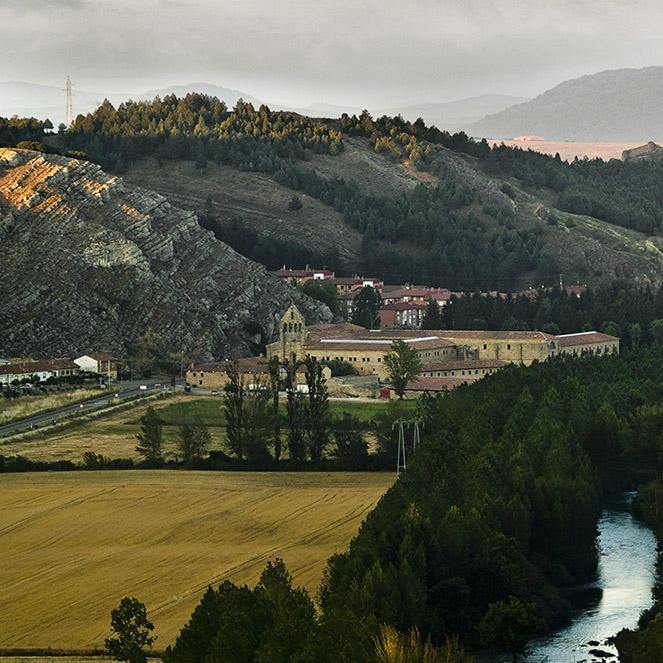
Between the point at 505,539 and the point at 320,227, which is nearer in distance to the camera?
the point at 505,539

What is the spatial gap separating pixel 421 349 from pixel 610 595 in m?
65.3

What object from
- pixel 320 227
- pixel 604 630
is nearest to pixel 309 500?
pixel 604 630

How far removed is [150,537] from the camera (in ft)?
190

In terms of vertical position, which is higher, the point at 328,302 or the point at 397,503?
the point at 328,302

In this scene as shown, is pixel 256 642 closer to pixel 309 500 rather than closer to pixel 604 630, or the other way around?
pixel 604 630

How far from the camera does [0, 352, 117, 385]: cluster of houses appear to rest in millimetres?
107875

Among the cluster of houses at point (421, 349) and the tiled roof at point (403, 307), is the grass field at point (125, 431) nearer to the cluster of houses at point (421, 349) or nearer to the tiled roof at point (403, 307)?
the cluster of houses at point (421, 349)

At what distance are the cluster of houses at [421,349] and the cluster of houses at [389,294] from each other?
67.0ft

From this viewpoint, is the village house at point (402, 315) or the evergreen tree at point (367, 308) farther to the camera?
the village house at point (402, 315)

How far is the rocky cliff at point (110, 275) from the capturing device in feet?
403

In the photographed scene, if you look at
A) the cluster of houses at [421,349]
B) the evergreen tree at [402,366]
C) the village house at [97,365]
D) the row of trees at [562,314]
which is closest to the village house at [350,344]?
the cluster of houses at [421,349]

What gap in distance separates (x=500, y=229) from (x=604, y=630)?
14522 centimetres

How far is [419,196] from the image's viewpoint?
197 m

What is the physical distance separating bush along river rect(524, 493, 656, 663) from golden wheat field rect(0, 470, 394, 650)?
8771 millimetres
